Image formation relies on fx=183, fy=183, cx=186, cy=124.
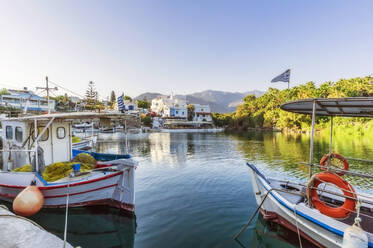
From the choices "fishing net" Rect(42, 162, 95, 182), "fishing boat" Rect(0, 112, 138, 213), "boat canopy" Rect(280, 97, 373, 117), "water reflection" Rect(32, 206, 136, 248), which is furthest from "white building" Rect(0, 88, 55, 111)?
"boat canopy" Rect(280, 97, 373, 117)

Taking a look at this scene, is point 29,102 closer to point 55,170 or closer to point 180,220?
point 55,170

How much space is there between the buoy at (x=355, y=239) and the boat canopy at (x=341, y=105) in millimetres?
2987

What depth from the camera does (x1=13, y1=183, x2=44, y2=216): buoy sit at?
19.4 feet

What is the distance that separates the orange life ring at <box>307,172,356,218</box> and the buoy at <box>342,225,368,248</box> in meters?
0.86

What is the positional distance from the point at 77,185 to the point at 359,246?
8.27 meters

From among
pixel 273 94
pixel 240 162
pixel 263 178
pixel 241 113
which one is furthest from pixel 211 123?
pixel 263 178

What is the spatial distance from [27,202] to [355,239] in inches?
350

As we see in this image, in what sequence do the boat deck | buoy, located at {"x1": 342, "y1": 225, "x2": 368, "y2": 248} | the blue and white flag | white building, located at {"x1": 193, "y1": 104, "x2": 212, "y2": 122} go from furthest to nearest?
white building, located at {"x1": 193, "y1": 104, "x2": 212, "y2": 122} < the blue and white flag < the boat deck < buoy, located at {"x1": 342, "y1": 225, "x2": 368, "y2": 248}

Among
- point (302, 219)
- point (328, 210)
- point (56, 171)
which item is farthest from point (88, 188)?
point (328, 210)

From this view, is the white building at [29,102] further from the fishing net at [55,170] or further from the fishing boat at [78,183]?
the fishing boat at [78,183]

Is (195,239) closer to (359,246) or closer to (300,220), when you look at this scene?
(300,220)

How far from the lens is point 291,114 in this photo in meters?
55.9

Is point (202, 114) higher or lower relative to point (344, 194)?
higher

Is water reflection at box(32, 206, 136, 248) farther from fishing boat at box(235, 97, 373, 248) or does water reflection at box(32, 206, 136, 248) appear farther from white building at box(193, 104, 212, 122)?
white building at box(193, 104, 212, 122)
